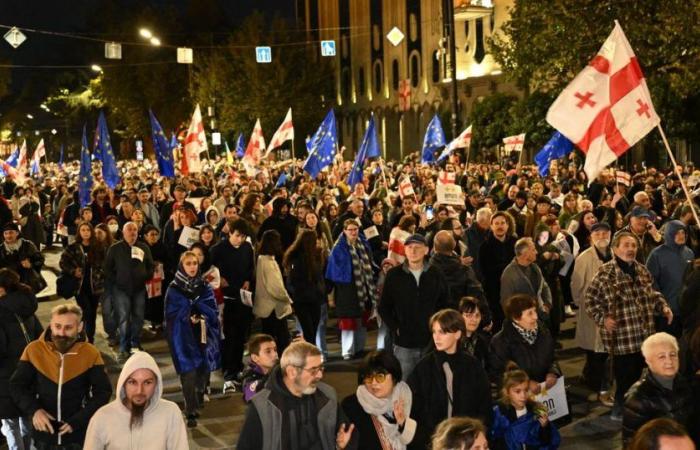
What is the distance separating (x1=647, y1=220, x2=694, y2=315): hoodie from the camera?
990 cm

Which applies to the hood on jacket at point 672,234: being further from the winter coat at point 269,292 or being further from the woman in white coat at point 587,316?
the winter coat at point 269,292

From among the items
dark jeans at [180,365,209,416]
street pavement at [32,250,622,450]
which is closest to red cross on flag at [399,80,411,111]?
street pavement at [32,250,622,450]

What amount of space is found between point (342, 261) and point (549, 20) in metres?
16.4

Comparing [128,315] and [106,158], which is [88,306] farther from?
[106,158]

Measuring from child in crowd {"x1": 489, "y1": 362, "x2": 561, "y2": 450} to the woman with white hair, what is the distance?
1.91 ft

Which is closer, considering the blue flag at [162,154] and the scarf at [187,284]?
the scarf at [187,284]

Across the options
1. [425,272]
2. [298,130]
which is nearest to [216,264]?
[425,272]

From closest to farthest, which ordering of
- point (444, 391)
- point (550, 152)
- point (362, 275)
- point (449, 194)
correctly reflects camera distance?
point (444, 391), point (362, 275), point (449, 194), point (550, 152)

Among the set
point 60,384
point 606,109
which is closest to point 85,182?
point 606,109

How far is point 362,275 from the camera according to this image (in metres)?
11.7

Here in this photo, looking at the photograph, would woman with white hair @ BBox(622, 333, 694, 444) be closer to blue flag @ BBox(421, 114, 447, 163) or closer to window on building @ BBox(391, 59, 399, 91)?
blue flag @ BBox(421, 114, 447, 163)

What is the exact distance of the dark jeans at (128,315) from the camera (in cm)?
1236

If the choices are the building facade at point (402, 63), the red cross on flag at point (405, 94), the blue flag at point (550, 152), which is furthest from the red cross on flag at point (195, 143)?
the red cross on flag at point (405, 94)

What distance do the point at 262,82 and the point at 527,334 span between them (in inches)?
2115
